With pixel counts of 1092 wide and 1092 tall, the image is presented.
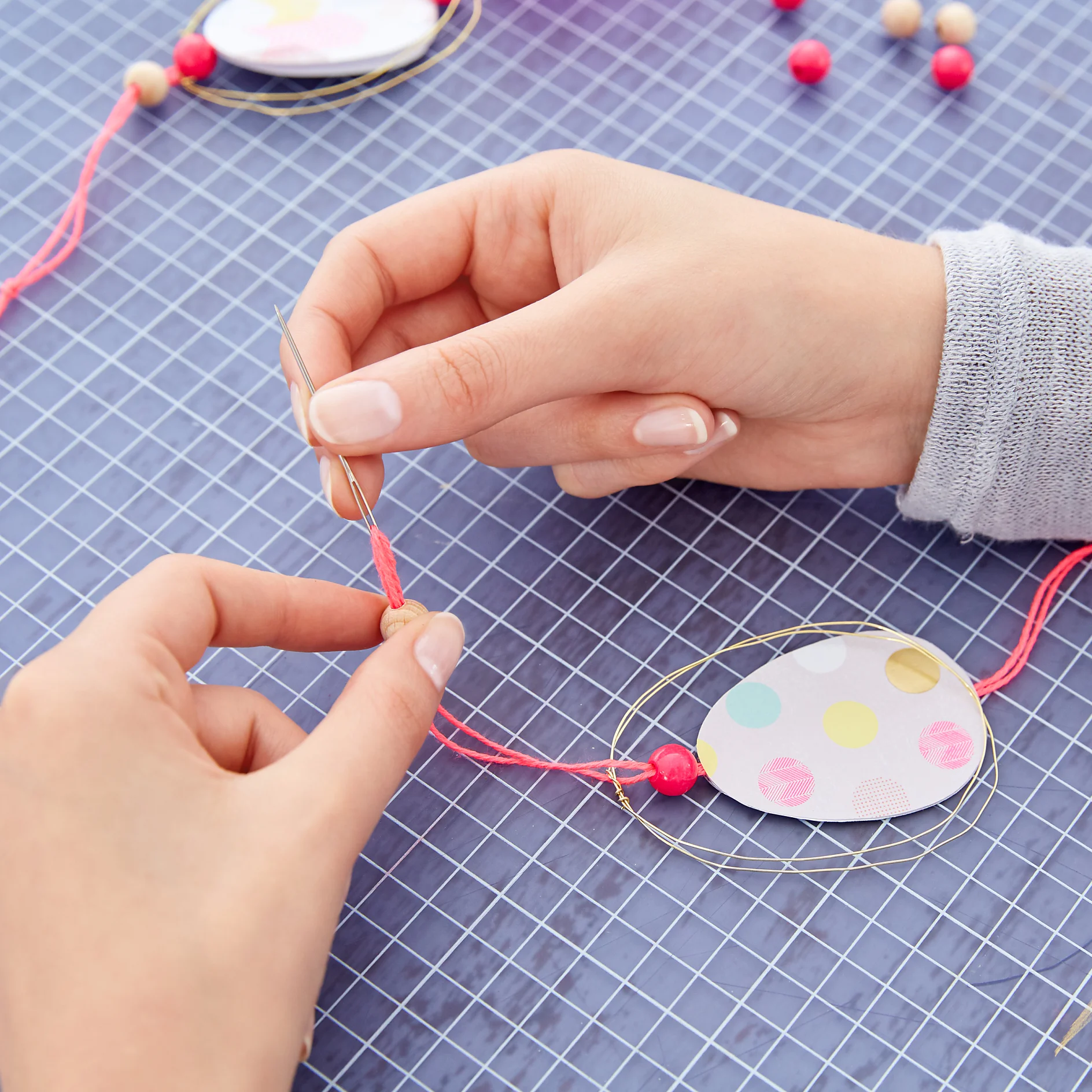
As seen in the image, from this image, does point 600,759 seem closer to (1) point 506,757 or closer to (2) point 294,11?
(1) point 506,757

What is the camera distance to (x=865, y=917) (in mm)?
1242

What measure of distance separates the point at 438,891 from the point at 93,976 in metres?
0.45

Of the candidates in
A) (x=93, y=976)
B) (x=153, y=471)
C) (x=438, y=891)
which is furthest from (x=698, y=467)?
(x=93, y=976)

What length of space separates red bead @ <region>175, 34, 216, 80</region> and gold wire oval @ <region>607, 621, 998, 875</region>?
4.31 ft

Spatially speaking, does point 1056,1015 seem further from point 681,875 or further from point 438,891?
point 438,891

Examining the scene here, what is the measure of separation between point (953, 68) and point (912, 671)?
110 cm

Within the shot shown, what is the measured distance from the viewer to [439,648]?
1.14 m

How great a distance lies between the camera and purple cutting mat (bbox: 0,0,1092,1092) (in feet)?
3.93

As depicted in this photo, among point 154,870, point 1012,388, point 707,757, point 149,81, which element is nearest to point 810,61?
point 1012,388

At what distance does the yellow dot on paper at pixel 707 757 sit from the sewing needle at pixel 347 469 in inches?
19.4

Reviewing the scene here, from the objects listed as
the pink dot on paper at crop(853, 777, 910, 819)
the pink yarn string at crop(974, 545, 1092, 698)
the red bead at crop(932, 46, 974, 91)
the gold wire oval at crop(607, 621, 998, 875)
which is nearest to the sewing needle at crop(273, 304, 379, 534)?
the gold wire oval at crop(607, 621, 998, 875)

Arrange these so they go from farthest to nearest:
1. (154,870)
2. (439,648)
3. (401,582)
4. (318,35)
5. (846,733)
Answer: (318,35), (401,582), (846,733), (439,648), (154,870)

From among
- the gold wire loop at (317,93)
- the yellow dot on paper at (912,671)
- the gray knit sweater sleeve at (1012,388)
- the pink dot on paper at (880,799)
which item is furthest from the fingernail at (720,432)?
the gold wire loop at (317,93)

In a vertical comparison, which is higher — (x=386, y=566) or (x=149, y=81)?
(x=149, y=81)
